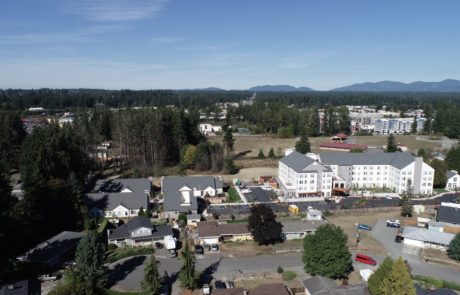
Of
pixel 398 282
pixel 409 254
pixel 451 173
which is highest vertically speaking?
pixel 398 282

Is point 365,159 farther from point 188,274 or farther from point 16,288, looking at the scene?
point 16,288

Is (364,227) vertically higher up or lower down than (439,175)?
lower down

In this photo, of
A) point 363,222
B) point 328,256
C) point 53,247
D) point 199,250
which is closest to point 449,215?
point 363,222

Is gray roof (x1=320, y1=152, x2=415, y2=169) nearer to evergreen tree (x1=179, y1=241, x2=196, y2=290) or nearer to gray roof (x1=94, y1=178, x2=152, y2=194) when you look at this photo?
gray roof (x1=94, y1=178, x2=152, y2=194)

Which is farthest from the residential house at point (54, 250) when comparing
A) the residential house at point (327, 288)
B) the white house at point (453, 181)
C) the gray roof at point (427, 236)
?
the white house at point (453, 181)

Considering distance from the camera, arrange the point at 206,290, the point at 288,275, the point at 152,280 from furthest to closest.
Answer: the point at 288,275
the point at 206,290
the point at 152,280

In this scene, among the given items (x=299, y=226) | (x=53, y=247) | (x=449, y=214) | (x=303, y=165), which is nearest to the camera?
(x=53, y=247)

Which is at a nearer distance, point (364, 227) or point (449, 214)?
point (364, 227)

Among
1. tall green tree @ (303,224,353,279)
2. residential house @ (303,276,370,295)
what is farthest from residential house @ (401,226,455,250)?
residential house @ (303,276,370,295)
